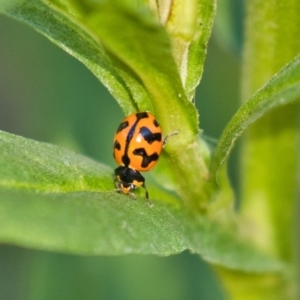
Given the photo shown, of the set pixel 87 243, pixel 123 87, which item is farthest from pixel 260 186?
pixel 87 243

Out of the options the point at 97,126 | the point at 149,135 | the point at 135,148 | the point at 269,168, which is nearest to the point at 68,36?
the point at 149,135

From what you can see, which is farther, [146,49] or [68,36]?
[68,36]

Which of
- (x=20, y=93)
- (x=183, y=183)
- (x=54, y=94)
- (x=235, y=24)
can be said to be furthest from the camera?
(x=20, y=93)

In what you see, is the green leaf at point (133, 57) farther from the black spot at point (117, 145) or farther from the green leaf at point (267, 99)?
the black spot at point (117, 145)

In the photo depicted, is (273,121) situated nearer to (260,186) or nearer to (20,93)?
(260,186)

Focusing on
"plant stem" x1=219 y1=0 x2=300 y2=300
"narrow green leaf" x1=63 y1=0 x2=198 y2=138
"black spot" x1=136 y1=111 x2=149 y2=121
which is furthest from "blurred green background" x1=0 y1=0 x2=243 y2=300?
"narrow green leaf" x1=63 y1=0 x2=198 y2=138

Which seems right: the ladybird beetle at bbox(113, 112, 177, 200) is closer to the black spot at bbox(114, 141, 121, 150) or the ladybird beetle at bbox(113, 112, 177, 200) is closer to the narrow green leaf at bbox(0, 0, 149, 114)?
the black spot at bbox(114, 141, 121, 150)

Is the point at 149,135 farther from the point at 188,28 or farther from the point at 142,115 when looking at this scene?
the point at 188,28
